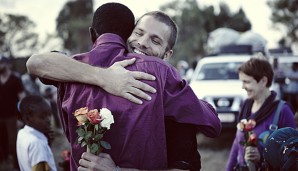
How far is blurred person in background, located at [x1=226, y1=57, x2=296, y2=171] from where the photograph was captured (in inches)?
141

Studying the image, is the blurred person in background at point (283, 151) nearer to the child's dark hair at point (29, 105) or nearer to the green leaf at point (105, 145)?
the green leaf at point (105, 145)

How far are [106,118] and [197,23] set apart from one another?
48101 mm

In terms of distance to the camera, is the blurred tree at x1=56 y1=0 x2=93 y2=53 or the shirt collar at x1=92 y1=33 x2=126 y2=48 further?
the blurred tree at x1=56 y1=0 x2=93 y2=53

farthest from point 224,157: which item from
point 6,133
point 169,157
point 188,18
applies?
point 188,18

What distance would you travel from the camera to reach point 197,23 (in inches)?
1925

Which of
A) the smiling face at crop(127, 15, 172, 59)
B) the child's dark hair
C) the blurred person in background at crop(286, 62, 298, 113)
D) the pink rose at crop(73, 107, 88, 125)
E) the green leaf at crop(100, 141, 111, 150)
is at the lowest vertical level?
the blurred person in background at crop(286, 62, 298, 113)

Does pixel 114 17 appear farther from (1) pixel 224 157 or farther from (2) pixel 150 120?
(1) pixel 224 157

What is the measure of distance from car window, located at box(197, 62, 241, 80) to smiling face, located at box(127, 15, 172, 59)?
8641mm

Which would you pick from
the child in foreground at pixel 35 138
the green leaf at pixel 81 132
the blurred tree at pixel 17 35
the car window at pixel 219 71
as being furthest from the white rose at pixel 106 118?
the blurred tree at pixel 17 35

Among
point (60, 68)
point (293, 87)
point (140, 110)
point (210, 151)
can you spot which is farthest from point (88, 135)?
point (293, 87)

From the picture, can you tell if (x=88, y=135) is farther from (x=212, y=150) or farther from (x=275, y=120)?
(x=212, y=150)

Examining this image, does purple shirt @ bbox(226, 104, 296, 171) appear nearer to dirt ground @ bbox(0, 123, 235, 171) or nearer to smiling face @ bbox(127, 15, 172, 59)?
smiling face @ bbox(127, 15, 172, 59)

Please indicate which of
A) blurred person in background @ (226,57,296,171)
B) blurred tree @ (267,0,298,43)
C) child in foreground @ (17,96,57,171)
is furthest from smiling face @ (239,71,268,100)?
blurred tree @ (267,0,298,43)

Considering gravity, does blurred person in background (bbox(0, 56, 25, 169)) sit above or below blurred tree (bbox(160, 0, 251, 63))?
above
